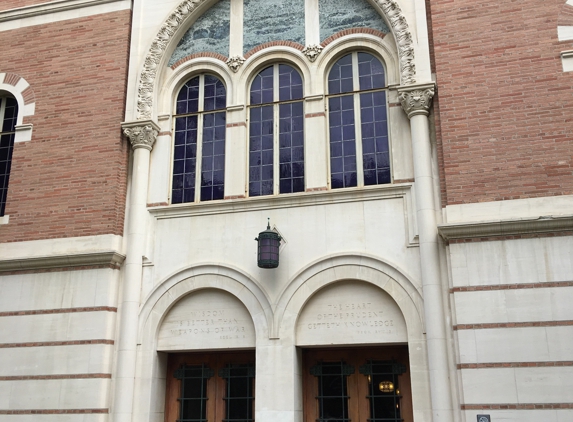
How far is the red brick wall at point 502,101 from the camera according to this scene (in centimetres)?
1021

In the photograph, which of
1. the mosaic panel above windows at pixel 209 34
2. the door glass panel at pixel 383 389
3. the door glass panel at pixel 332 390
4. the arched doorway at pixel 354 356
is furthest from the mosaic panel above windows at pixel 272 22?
the door glass panel at pixel 383 389

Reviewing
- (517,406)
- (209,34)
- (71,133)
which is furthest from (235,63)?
(517,406)

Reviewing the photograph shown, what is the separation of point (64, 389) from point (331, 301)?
517cm

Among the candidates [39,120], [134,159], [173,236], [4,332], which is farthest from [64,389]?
[39,120]

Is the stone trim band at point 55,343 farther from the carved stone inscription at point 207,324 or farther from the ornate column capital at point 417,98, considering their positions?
the ornate column capital at point 417,98

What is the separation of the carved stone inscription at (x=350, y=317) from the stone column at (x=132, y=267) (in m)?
3.20

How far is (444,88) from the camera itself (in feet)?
36.5

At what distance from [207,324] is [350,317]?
107 inches

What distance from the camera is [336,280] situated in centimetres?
1098

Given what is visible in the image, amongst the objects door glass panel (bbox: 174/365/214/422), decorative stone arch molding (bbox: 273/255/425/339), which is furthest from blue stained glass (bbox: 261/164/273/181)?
door glass panel (bbox: 174/365/214/422)

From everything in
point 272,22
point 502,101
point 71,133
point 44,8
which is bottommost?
point 502,101

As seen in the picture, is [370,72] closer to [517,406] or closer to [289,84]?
[289,84]

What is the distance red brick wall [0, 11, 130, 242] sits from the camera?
12328 mm

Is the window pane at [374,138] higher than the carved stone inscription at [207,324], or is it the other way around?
the window pane at [374,138]
